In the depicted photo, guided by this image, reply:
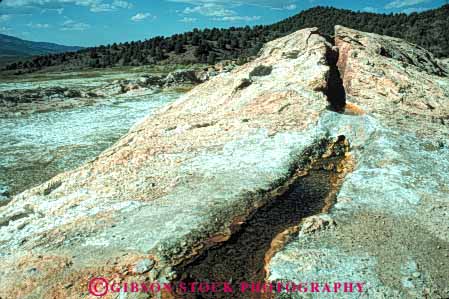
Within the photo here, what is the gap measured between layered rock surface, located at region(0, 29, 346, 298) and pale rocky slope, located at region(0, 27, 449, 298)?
27 mm

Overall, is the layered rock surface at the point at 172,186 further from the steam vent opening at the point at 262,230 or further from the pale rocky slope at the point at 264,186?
the steam vent opening at the point at 262,230

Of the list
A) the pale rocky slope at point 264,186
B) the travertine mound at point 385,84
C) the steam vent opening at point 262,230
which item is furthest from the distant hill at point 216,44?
the steam vent opening at point 262,230

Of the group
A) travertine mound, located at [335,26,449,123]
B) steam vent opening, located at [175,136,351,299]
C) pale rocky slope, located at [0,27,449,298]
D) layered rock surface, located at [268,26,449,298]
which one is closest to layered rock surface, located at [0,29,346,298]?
pale rocky slope, located at [0,27,449,298]

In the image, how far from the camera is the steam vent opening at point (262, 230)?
5.53 metres

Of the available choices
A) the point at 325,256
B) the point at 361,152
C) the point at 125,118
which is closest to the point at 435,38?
the point at 125,118

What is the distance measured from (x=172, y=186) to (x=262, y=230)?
6.63 feet

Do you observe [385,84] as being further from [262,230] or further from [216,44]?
[216,44]

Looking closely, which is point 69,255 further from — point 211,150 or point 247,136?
point 247,136

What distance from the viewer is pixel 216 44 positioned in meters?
71.4

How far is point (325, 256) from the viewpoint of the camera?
5582 millimetres

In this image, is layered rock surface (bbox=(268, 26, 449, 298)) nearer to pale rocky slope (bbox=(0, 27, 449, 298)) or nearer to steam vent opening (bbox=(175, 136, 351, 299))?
pale rocky slope (bbox=(0, 27, 449, 298))

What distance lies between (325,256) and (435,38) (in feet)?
212

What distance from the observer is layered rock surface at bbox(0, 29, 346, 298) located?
228 inches

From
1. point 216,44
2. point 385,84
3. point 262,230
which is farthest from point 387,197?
point 216,44
